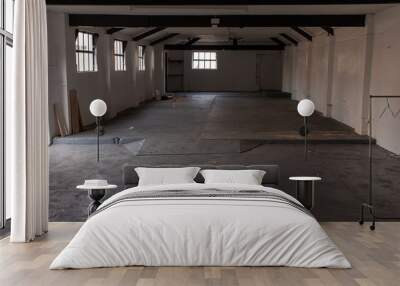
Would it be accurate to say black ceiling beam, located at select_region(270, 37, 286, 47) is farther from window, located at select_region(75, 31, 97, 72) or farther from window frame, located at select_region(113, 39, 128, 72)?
window, located at select_region(75, 31, 97, 72)

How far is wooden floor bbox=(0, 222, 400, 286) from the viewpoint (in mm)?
4551

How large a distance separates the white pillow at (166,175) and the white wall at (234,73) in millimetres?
24829

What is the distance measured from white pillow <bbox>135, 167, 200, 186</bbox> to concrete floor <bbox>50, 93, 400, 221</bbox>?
3.73 feet

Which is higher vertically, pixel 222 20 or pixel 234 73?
pixel 222 20

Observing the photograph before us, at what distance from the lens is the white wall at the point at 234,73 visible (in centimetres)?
3109

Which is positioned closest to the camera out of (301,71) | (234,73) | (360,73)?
(360,73)

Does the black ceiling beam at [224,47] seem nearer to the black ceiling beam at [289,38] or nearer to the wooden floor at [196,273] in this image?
the black ceiling beam at [289,38]

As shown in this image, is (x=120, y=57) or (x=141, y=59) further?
(x=141, y=59)

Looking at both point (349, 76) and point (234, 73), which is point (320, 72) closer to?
point (349, 76)

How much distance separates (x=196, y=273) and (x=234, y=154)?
22.0ft

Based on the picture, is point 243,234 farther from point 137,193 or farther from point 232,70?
point 232,70

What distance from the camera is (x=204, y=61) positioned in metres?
31.5

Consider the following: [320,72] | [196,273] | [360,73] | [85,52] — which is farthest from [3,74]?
[320,72]

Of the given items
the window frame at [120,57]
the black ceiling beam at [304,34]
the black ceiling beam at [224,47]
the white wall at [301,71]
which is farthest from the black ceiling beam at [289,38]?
the window frame at [120,57]
